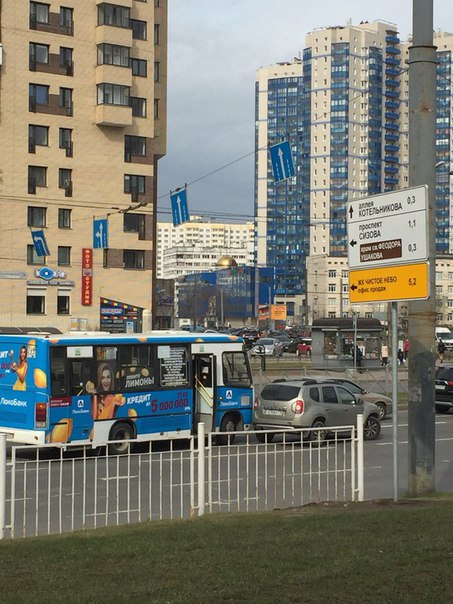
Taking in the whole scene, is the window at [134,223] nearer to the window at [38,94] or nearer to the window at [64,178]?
the window at [64,178]

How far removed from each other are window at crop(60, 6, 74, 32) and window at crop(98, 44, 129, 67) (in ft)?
7.13

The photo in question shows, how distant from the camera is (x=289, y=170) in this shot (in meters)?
26.5

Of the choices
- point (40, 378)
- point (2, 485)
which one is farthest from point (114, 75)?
point (2, 485)

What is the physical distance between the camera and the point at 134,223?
206 feet

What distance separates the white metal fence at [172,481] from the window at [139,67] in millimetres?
53523

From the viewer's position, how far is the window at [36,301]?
5917cm

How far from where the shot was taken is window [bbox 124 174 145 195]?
62.4m

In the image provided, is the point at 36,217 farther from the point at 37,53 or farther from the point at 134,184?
the point at 37,53

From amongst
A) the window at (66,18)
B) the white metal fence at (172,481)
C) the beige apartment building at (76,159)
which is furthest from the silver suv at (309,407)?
the window at (66,18)

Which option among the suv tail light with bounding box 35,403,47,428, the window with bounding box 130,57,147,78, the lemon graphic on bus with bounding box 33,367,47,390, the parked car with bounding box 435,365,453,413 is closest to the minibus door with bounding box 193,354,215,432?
the lemon graphic on bus with bounding box 33,367,47,390

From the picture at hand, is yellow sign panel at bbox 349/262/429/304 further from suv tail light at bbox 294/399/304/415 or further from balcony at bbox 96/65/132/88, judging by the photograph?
balcony at bbox 96/65/132/88

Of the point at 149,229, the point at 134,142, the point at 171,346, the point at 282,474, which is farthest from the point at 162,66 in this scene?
the point at 282,474

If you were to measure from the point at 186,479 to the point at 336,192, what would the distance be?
476 ft

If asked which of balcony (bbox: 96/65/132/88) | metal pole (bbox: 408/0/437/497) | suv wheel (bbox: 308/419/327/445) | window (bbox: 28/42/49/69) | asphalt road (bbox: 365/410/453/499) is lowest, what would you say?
asphalt road (bbox: 365/410/453/499)
